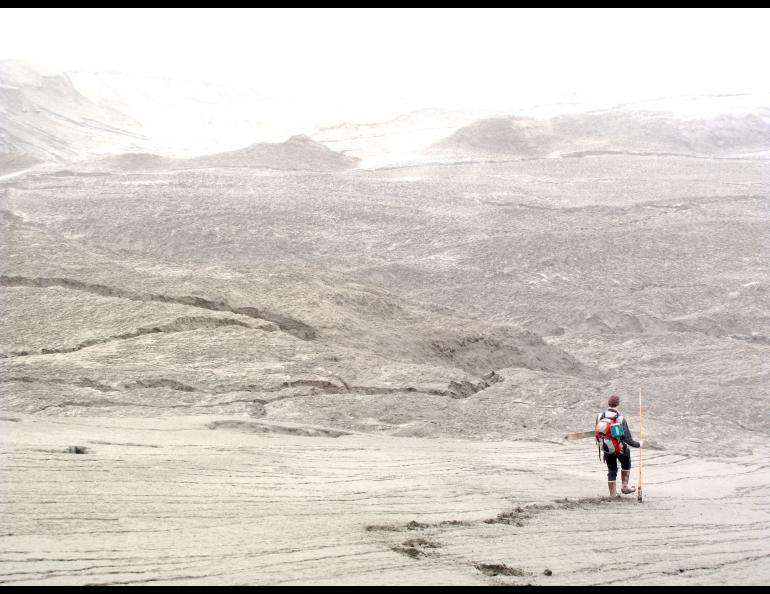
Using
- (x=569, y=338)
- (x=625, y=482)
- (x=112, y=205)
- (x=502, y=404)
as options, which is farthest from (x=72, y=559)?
(x=112, y=205)

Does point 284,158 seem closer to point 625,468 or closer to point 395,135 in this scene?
point 395,135

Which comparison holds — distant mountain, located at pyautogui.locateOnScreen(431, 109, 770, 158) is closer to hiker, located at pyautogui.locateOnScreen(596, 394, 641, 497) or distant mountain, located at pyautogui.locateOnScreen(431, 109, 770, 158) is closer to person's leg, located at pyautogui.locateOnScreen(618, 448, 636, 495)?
hiker, located at pyautogui.locateOnScreen(596, 394, 641, 497)

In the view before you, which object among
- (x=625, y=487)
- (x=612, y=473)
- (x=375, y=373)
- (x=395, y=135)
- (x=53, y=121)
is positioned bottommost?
(x=625, y=487)

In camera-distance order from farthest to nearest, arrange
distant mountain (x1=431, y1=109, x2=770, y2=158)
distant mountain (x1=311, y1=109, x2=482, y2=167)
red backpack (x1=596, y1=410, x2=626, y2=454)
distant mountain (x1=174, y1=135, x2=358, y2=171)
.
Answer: distant mountain (x1=311, y1=109, x2=482, y2=167) → distant mountain (x1=431, y1=109, x2=770, y2=158) → distant mountain (x1=174, y1=135, x2=358, y2=171) → red backpack (x1=596, y1=410, x2=626, y2=454)

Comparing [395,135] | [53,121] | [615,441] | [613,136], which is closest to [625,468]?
[615,441]

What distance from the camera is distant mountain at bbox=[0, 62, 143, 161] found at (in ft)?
109

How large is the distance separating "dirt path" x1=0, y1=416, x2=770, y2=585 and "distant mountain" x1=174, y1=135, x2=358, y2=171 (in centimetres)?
1786

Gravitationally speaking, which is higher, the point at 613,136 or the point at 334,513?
the point at 613,136

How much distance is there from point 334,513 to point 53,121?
34.6m

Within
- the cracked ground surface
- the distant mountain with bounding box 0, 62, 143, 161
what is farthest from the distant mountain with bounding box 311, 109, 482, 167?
the distant mountain with bounding box 0, 62, 143, 161

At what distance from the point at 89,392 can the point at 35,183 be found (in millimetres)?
13674

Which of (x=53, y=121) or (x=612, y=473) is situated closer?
(x=612, y=473)

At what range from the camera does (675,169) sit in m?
26.6

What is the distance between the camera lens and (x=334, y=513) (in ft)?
21.4
